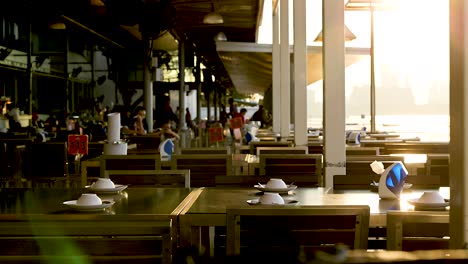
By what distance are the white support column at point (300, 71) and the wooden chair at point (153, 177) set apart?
3780 mm

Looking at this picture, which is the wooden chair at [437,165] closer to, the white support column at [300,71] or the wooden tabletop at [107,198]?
the wooden tabletop at [107,198]

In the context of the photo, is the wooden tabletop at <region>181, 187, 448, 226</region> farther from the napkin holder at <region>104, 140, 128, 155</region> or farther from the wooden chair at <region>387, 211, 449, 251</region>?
the napkin holder at <region>104, 140, 128, 155</region>

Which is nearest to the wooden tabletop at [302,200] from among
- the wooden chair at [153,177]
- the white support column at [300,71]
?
the wooden chair at [153,177]

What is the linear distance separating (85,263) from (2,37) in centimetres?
2382

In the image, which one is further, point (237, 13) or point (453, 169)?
point (237, 13)

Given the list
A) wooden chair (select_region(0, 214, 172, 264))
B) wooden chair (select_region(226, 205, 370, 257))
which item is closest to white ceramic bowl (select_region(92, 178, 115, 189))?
wooden chair (select_region(226, 205, 370, 257))

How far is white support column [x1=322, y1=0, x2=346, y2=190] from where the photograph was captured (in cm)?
515

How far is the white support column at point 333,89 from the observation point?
515 centimetres

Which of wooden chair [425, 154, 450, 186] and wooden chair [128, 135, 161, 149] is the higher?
wooden chair [128, 135, 161, 149]

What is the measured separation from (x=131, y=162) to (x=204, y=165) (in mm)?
556

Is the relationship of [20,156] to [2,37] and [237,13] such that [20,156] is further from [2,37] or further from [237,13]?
[2,37]

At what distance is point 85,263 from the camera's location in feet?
6.39

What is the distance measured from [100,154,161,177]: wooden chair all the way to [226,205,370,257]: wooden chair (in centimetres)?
276

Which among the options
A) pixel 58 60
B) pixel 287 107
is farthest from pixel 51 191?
pixel 58 60
